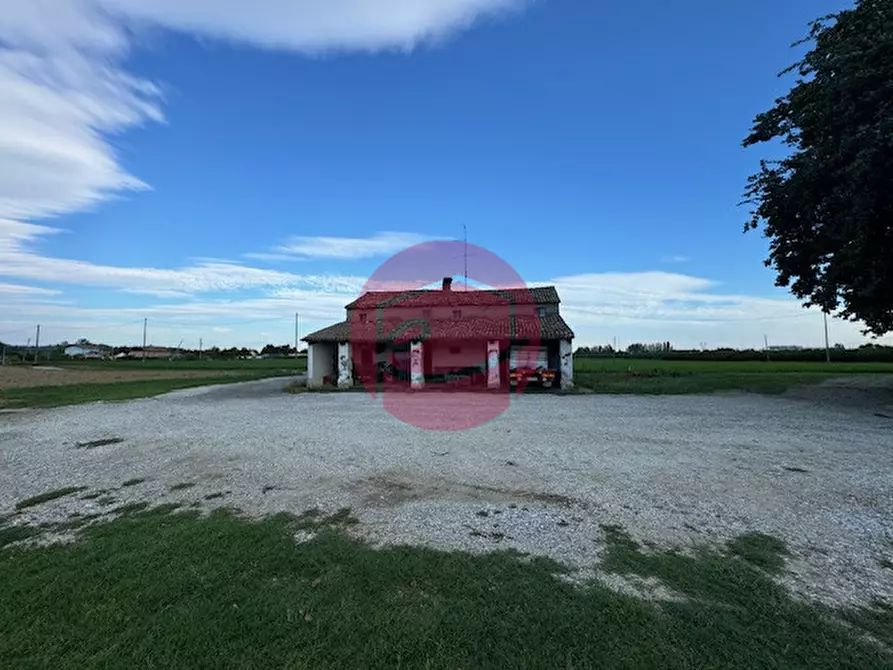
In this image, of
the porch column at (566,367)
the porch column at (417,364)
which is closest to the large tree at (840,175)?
the porch column at (566,367)

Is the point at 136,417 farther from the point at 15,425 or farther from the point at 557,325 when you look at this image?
the point at 557,325

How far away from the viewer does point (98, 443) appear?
9281mm

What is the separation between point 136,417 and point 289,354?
78.0 metres

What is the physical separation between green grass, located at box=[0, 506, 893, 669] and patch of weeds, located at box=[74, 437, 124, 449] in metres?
5.90

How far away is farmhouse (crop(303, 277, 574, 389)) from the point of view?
76.6 ft

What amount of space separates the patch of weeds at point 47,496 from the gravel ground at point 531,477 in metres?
0.15

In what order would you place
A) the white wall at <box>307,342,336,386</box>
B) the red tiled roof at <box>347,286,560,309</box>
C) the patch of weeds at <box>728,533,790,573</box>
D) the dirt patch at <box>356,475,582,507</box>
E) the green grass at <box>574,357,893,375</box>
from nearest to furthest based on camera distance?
the patch of weeds at <box>728,533,790,573</box>
the dirt patch at <box>356,475,582,507</box>
the white wall at <box>307,342,336,386</box>
the red tiled roof at <box>347,286,560,309</box>
the green grass at <box>574,357,893,375</box>

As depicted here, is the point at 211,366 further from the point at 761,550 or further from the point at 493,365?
the point at 761,550

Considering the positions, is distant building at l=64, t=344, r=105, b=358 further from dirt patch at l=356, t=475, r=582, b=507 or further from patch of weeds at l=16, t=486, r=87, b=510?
dirt patch at l=356, t=475, r=582, b=507

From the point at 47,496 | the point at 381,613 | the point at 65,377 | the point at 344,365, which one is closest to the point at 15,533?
the point at 47,496

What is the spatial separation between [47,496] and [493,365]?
62.4ft

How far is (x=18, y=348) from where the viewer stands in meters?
82.3

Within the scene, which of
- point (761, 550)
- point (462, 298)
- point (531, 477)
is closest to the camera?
point (761, 550)

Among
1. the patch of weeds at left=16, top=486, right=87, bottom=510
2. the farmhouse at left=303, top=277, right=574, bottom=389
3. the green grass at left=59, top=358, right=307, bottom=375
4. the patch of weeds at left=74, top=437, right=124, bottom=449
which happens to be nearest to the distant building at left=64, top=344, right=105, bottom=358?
the green grass at left=59, top=358, right=307, bottom=375
